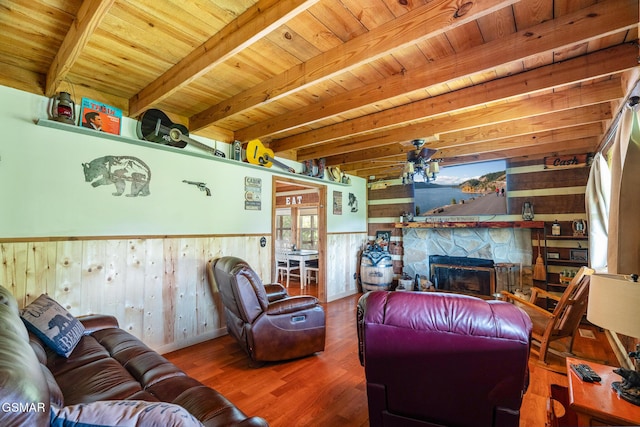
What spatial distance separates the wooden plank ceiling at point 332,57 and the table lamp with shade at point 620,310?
132 centimetres

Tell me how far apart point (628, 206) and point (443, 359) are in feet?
5.25

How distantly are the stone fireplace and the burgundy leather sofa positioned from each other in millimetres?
3997

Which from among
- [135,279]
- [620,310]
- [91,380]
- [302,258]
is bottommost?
[91,380]

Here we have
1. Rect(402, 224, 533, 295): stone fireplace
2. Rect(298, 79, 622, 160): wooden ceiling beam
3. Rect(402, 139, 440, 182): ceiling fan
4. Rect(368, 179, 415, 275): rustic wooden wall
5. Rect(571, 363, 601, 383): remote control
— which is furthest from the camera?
Rect(368, 179, 415, 275): rustic wooden wall

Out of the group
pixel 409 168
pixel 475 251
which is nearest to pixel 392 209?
pixel 475 251

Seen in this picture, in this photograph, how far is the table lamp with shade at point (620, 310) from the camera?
3.66ft

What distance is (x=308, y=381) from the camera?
93.6 inches

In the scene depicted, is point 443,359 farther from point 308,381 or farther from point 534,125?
point 534,125

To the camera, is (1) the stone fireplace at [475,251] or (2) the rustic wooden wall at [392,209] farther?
(2) the rustic wooden wall at [392,209]

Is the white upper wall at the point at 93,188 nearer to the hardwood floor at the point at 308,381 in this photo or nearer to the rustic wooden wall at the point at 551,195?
the hardwood floor at the point at 308,381

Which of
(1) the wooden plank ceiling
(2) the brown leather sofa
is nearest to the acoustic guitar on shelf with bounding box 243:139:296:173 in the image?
(1) the wooden plank ceiling

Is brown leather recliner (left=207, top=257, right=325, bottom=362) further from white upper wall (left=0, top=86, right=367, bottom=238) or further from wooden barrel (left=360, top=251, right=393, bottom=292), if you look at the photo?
wooden barrel (left=360, top=251, right=393, bottom=292)

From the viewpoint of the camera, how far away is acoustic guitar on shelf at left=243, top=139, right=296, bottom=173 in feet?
12.2

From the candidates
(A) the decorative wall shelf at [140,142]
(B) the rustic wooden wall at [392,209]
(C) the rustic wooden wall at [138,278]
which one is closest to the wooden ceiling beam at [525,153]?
(B) the rustic wooden wall at [392,209]
